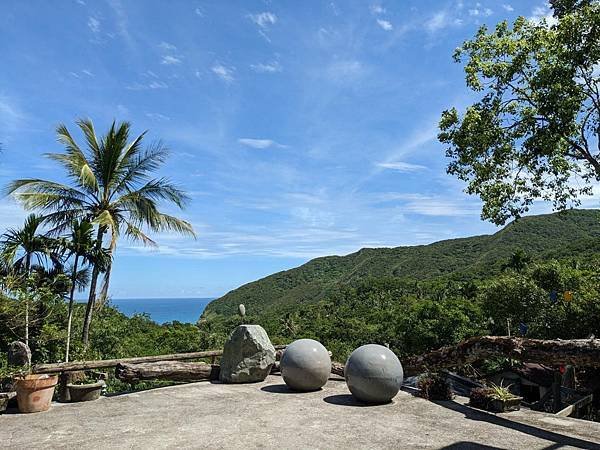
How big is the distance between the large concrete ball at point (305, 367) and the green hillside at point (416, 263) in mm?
39434

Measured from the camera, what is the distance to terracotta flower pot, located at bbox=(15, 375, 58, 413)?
739 centimetres

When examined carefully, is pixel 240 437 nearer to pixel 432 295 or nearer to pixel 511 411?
pixel 511 411

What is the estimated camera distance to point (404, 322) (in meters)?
31.8

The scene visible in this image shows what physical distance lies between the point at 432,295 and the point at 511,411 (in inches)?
1392

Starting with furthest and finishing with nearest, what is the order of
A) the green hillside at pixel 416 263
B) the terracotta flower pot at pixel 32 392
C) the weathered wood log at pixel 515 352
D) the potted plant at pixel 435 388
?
the green hillside at pixel 416 263 < the potted plant at pixel 435 388 < the terracotta flower pot at pixel 32 392 < the weathered wood log at pixel 515 352

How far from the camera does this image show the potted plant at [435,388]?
8.21 m

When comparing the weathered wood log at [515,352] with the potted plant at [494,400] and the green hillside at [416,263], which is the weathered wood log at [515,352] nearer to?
the potted plant at [494,400]

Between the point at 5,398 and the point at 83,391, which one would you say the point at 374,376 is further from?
the point at 5,398

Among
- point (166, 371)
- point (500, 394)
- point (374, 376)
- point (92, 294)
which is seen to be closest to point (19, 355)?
point (166, 371)

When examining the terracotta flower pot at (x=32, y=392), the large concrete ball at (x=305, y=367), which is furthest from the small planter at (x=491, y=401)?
the terracotta flower pot at (x=32, y=392)

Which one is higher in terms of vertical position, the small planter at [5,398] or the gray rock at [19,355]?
the gray rock at [19,355]

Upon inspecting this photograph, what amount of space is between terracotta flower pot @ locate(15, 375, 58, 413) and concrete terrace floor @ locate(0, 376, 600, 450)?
0.22 metres

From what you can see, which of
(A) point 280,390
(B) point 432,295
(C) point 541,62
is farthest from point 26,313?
(B) point 432,295

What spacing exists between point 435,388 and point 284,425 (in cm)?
321
